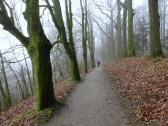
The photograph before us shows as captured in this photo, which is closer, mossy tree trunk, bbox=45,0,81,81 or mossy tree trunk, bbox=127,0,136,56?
mossy tree trunk, bbox=45,0,81,81

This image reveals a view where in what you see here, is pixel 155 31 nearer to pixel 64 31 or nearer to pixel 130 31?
pixel 64 31

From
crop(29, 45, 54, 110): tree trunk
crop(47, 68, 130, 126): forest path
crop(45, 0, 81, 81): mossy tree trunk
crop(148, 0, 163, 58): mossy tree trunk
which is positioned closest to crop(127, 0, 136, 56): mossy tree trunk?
crop(45, 0, 81, 81): mossy tree trunk

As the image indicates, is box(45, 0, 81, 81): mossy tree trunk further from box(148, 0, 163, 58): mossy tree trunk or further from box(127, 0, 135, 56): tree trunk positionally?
box(127, 0, 135, 56): tree trunk

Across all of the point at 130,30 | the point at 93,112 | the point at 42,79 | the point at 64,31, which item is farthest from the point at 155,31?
the point at 130,30

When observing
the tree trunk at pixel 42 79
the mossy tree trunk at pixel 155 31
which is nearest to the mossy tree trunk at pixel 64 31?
the mossy tree trunk at pixel 155 31

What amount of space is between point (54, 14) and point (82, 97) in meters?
8.41

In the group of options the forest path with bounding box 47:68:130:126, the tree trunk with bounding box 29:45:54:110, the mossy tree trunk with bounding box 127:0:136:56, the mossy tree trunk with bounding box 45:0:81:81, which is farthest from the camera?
the mossy tree trunk with bounding box 127:0:136:56

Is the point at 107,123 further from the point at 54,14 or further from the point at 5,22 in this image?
the point at 54,14

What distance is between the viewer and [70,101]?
12.7 metres

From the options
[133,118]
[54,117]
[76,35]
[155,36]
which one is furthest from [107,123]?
[76,35]

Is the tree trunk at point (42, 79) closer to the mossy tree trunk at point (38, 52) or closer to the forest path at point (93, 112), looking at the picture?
the mossy tree trunk at point (38, 52)

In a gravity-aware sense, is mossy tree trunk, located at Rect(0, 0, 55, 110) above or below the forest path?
above

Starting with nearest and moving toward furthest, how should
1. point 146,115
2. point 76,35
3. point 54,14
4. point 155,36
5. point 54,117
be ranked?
1. point 146,115
2. point 54,117
3. point 155,36
4. point 54,14
5. point 76,35

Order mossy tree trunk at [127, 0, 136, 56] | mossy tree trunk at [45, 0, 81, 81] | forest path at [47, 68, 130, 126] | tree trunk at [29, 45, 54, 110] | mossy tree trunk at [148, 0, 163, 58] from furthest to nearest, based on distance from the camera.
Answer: mossy tree trunk at [127, 0, 136, 56] < mossy tree trunk at [45, 0, 81, 81] < mossy tree trunk at [148, 0, 163, 58] < tree trunk at [29, 45, 54, 110] < forest path at [47, 68, 130, 126]
